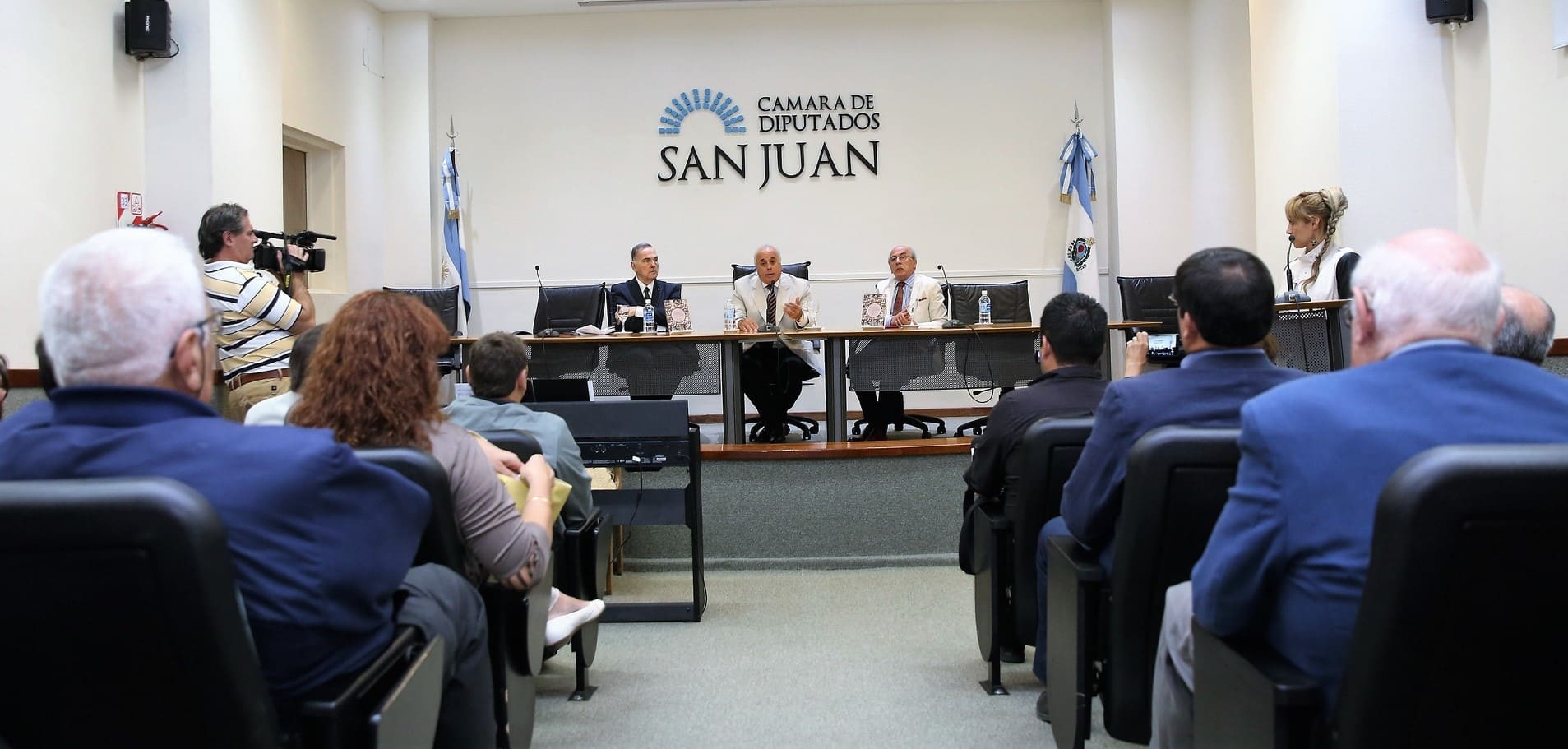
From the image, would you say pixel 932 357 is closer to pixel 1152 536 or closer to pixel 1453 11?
pixel 1453 11

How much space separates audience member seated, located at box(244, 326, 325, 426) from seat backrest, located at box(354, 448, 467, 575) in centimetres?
65

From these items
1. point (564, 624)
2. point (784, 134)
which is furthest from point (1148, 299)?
point (564, 624)

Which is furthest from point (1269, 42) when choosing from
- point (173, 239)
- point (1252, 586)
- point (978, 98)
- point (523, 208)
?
point (173, 239)

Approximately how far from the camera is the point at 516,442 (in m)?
2.39

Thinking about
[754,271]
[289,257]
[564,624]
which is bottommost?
[564,624]

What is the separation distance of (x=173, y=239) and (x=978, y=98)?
777cm

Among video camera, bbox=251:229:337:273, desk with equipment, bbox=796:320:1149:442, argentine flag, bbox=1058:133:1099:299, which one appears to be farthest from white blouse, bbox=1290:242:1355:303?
video camera, bbox=251:229:337:273

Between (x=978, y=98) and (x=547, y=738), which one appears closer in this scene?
(x=547, y=738)

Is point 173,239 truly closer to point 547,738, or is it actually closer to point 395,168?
point 547,738

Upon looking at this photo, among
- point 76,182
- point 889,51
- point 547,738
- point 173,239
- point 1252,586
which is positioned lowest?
point 547,738

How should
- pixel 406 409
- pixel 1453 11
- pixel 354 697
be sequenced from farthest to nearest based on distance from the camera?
pixel 1453 11, pixel 406 409, pixel 354 697

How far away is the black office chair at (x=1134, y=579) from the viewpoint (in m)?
1.68

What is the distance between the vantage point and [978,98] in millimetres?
8445

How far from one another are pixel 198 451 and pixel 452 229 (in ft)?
24.7
